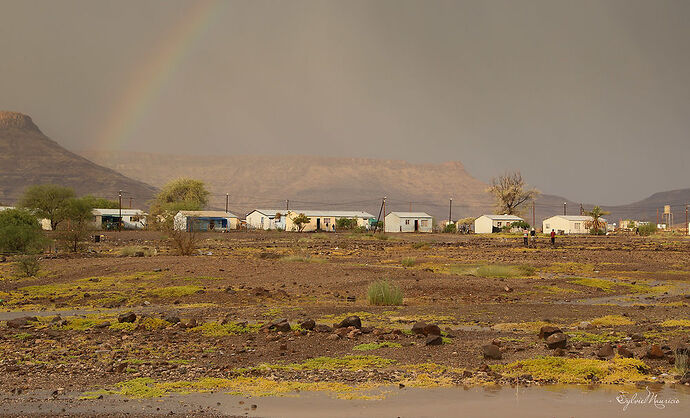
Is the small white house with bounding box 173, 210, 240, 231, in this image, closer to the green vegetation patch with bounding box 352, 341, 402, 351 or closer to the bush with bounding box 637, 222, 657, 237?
the bush with bounding box 637, 222, 657, 237

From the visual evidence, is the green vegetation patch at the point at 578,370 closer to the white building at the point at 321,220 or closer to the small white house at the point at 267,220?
the white building at the point at 321,220

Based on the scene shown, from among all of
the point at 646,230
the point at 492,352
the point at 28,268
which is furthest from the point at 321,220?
the point at 492,352

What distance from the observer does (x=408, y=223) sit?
134 meters

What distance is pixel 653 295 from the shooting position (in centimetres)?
2538

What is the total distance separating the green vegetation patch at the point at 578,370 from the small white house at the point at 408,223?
394 ft

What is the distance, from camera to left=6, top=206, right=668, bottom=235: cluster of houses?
118m

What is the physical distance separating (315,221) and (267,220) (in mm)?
9157

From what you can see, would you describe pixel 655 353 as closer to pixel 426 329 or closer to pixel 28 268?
pixel 426 329

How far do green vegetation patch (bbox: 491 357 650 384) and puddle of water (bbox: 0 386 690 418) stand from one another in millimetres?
499

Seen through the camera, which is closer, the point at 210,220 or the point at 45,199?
the point at 45,199

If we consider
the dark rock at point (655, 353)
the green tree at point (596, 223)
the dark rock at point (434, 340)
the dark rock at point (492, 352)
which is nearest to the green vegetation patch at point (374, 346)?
the dark rock at point (434, 340)

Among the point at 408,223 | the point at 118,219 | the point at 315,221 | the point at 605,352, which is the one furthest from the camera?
the point at 408,223

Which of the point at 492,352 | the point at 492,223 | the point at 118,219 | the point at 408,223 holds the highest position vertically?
the point at 118,219

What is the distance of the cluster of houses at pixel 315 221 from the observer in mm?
118250
